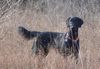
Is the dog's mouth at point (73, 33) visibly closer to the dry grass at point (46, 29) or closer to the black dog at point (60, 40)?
the black dog at point (60, 40)

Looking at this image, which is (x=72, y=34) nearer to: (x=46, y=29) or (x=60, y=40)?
(x=60, y=40)

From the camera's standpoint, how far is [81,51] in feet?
17.4

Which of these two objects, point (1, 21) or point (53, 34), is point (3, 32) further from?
point (53, 34)

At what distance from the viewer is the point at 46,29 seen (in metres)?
6.98

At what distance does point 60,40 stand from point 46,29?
1.49 meters

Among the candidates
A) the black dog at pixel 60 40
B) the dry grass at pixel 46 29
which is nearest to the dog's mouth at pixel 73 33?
the black dog at pixel 60 40

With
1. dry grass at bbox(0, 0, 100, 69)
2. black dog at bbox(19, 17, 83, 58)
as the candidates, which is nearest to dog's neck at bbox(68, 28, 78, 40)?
black dog at bbox(19, 17, 83, 58)

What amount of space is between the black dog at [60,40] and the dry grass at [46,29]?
136 millimetres

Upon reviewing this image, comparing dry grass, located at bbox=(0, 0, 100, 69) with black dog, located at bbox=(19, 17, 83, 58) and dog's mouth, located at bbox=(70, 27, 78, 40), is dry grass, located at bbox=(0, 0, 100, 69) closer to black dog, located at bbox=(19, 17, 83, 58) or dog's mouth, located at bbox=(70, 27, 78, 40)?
black dog, located at bbox=(19, 17, 83, 58)

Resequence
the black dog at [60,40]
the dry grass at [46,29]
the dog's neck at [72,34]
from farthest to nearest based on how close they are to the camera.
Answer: the dog's neck at [72,34]
the black dog at [60,40]
the dry grass at [46,29]

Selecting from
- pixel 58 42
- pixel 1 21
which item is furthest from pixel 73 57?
pixel 1 21

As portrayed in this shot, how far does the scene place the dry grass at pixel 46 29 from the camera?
453 centimetres

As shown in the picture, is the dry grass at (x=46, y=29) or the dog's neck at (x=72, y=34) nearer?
the dry grass at (x=46, y=29)

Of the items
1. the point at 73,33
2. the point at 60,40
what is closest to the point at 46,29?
the point at 60,40
